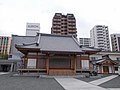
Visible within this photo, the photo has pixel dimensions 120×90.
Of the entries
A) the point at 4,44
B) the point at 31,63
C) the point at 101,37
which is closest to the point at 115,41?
the point at 101,37

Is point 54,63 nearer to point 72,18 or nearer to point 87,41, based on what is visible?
point 72,18

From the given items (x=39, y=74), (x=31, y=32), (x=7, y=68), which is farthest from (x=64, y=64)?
(x=31, y=32)

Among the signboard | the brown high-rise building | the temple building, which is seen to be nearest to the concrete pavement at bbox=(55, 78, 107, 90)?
the temple building

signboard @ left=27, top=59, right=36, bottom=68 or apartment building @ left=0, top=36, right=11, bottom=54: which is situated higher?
apartment building @ left=0, top=36, right=11, bottom=54

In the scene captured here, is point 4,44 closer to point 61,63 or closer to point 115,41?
point 61,63

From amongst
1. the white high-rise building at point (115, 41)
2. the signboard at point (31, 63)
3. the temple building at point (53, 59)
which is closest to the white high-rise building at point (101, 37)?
the white high-rise building at point (115, 41)

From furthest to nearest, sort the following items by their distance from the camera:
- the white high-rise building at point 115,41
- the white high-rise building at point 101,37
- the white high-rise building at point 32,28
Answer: the white high-rise building at point 32,28 → the white high-rise building at point 101,37 → the white high-rise building at point 115,41

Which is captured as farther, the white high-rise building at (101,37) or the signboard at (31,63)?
the white high-rise building at (101,37)

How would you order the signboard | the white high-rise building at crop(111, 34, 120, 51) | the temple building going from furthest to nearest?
the white high-rise building at crop(111, 34, 120, 51), the signboard, the temple building

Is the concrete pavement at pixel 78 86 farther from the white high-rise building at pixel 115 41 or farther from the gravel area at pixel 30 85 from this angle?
the white high-rise building at pixel 115 41

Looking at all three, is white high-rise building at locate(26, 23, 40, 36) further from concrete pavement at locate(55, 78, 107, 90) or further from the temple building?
concrete pavement at locate(55, 78, 107, 90)

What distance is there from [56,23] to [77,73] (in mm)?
46904

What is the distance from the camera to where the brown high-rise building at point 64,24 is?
62281 millimetres

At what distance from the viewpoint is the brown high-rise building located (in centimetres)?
6228
